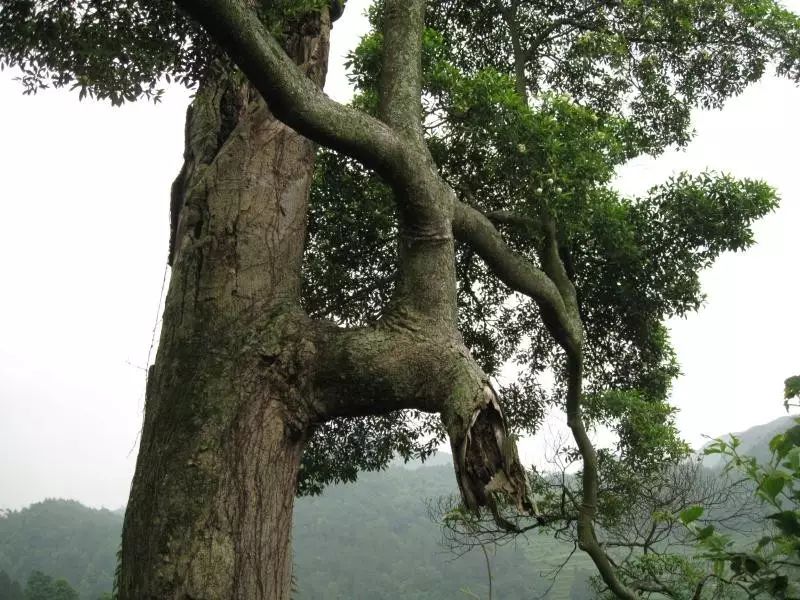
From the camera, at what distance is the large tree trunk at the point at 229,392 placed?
3.49 m

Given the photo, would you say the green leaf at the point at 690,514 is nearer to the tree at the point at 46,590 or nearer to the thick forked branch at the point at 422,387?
the thick forked branch at the point at 422,387

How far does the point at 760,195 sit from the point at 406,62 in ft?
16.2

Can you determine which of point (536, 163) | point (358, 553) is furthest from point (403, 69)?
point (358, 553)

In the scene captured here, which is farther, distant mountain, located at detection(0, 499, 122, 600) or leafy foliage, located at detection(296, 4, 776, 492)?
distant mountain, located at detection(0, 499, 122, 600)

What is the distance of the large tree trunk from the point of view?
3.49m

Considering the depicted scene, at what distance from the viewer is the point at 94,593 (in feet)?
246

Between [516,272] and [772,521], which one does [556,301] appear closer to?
[516,272]

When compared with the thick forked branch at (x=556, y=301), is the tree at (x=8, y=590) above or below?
below

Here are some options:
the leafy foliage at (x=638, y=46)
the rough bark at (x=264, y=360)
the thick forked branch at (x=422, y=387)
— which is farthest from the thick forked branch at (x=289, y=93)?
the leafy foliage at (x=638, y=46)

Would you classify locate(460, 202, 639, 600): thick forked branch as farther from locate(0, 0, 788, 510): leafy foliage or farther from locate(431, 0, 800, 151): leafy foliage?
locate(431, 0, 800, 151): leafy foliage

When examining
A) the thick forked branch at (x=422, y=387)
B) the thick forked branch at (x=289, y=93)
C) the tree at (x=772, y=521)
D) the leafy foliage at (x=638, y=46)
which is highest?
the leafy foliage at (x=638, y=46)

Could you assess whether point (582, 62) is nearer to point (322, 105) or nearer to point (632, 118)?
point (632, 118)

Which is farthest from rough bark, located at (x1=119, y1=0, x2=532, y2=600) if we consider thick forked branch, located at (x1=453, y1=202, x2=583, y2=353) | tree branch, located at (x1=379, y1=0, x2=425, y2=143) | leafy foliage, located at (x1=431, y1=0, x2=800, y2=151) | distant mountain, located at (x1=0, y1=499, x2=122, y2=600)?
distant mountain, located at (x1=0, y1=499, x2=122, y2=600)

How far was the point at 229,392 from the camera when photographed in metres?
3.82
